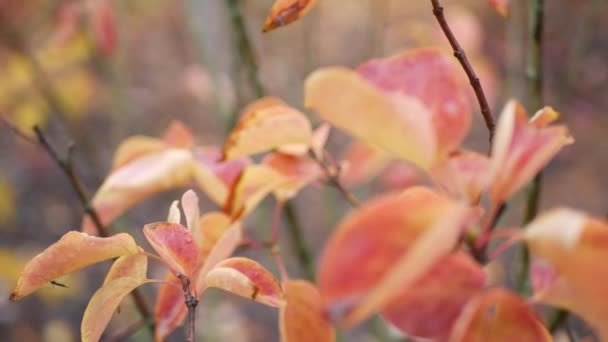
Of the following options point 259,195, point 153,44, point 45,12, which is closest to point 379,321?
point 259,195

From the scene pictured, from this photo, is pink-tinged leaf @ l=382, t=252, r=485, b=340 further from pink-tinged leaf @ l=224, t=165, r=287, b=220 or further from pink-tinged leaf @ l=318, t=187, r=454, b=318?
pink-tinged leaf @ l=224, t=165, r=287, b=220

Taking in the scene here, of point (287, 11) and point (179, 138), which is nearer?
point (287, 11)

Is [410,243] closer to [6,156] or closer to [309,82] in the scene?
[309,82]

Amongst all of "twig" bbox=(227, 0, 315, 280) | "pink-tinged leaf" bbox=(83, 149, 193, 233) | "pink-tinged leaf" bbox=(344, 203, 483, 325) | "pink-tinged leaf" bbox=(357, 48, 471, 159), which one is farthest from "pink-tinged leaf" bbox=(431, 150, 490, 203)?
"twig" bbox=(227, 0, 315, 280)

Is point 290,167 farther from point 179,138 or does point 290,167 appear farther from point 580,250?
point 580,250

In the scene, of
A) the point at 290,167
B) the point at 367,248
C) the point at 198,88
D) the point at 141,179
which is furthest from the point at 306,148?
the point at 198,88

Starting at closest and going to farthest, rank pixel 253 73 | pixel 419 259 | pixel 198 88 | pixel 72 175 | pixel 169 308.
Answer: pixel 419 259, pixel 169 308, pixel 72 175, pixel 253 73, pixel 198 88

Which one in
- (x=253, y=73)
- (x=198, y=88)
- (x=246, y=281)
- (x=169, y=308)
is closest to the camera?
(x=246, y=281)
